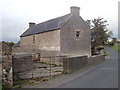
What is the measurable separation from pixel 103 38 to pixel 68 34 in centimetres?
2164

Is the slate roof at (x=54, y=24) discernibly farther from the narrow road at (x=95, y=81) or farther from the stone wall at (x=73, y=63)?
the narrow road at (x=95, y=81)

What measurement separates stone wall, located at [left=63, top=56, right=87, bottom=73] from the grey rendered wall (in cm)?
706

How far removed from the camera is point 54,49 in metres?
25.6

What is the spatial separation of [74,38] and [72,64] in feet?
39.1

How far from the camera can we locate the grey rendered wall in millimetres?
25062

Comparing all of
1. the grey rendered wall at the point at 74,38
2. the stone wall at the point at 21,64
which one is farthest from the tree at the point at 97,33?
the stone wall at the point at 21,64

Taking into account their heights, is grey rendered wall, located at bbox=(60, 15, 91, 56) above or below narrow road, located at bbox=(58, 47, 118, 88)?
above

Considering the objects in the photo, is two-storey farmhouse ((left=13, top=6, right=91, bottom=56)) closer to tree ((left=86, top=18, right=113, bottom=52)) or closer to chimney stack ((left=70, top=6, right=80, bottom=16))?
chimney stack ((left=70, top=6, right=80, bottom=16))

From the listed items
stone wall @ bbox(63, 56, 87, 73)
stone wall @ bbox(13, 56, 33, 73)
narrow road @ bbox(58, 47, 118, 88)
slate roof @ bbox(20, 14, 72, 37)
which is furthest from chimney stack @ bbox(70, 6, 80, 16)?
narrow road @ bbox(58, 47, 118, 88)

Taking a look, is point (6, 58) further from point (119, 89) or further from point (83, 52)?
point (83, 52)

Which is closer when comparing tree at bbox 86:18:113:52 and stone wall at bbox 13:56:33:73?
stone wall at bbox 13:56:33:73

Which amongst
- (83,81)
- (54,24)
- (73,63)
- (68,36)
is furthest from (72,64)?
(54,24)

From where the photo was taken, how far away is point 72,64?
1530 centimetres

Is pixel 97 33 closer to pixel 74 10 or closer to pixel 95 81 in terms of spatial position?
pixel 74 10
